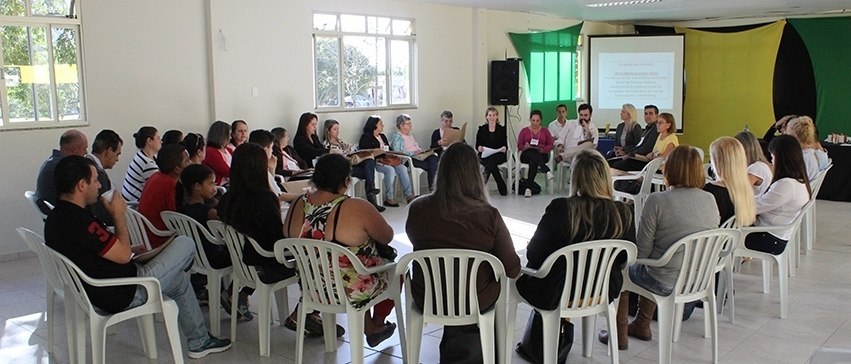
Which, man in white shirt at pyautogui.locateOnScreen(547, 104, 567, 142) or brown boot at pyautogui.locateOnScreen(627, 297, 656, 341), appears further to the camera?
man in white shirt at pyautogui.locateOnScreen(547, 104, 567, 142)

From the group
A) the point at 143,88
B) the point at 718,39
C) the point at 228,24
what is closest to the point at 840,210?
the point at 718,39

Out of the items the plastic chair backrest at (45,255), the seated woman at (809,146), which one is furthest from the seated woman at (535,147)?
the plastic chair backrest at (45,255)

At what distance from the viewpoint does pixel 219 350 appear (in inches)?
153

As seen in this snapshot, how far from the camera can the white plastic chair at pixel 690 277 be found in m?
3.44

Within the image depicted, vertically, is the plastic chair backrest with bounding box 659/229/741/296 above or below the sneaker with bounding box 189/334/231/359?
above

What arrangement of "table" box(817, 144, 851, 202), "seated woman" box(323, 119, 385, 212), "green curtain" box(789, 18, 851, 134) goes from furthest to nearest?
"green curtain" box(789, 18, 851, 134) → "table" box(817, 144, 851, 202) → "seated woman" box(323, 119, 385, 212)

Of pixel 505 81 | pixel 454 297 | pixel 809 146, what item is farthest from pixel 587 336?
pixel 505 81

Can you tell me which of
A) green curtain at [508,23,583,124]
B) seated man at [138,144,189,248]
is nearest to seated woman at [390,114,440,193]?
green curtain at [508,23,583,124]

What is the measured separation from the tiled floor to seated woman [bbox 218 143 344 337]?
0.48m

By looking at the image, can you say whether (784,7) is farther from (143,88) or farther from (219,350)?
(219,350)

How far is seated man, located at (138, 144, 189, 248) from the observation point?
4328 millimetres

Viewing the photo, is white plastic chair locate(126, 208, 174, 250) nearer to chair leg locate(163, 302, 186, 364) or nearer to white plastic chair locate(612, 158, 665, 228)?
chair leg locate(163, 302, 186, 364)

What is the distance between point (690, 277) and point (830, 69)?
9816mm

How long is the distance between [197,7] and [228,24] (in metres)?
0.36
